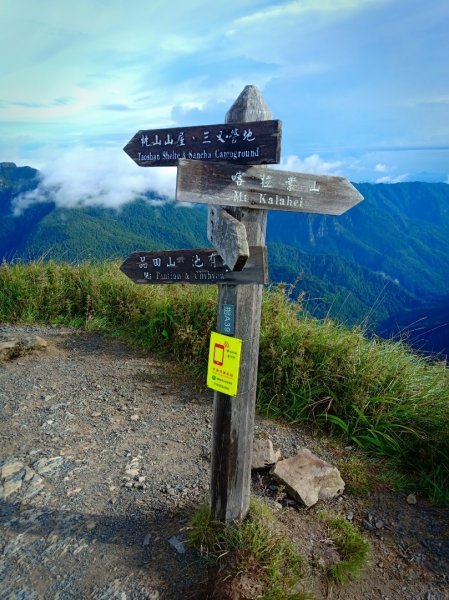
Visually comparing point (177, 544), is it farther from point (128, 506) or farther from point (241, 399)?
point (241, 399)

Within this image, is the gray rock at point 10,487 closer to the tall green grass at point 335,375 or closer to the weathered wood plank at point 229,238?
the tall green grass at point 335,375

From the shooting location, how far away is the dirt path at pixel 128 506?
114 inches

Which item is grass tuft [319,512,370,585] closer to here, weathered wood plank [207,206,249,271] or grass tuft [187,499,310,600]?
grass tuft [187,499,310,600]

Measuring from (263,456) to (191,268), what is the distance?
197 centimetres

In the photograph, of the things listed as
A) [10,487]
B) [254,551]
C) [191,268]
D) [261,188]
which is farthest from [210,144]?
[10,487]

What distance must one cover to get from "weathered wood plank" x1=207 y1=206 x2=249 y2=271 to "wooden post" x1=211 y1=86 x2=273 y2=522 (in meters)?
0.19

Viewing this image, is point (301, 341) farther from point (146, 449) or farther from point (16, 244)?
point (16, 244)

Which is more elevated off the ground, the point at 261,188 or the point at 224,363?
the point at 261,188

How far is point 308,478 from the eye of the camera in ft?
12.1

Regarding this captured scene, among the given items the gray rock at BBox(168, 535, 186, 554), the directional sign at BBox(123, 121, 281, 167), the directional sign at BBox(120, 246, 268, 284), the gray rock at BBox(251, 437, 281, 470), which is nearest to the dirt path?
the gray rock at BBox(168, 535, 186, 554)

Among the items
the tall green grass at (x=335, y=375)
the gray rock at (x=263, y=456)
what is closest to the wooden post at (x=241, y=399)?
the gray rock at (x=263, y=456)

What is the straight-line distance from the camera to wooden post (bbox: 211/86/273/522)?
2.67m

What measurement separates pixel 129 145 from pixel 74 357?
13.7ft

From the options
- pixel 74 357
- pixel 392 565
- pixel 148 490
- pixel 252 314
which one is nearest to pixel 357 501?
pixel 392 565
